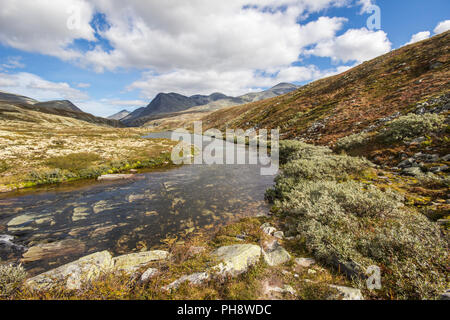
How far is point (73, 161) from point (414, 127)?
125 feet

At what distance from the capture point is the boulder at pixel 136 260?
651 cm

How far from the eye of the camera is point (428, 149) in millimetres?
12430

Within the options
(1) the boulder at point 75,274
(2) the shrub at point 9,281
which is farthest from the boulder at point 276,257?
(2) the shrub at point 9,281

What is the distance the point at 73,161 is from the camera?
2342cm

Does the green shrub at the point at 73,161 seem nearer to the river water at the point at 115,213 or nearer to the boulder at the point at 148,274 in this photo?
the river water at the point at 115,213

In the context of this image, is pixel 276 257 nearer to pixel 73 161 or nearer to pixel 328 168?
pixel 328 168

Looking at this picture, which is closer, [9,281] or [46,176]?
[9,281]

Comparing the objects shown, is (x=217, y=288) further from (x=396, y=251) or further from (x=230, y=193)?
(x=230, y=193)

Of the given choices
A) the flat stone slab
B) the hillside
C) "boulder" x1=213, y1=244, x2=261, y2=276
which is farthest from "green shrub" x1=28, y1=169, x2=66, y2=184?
the hillside

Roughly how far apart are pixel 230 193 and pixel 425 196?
11.5m

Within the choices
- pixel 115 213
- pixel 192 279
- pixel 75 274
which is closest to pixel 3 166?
pixel 115 213

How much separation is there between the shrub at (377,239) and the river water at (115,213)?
189 inches

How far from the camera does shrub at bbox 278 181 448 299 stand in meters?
4.23
